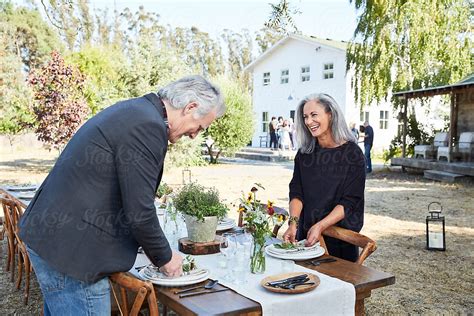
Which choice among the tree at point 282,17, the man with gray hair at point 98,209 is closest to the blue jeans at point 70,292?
the man with gray hair at point 98,209

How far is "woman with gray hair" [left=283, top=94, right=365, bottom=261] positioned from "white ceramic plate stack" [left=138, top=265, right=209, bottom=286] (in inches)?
32.7

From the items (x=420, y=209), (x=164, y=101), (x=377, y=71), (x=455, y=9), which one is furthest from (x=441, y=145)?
(x=164, y=101)

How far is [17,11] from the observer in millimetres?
38594

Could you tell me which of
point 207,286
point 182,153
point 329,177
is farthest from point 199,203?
point 182,153

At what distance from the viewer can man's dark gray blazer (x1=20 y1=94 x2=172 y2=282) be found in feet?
6.16

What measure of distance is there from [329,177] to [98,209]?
5.38 feet

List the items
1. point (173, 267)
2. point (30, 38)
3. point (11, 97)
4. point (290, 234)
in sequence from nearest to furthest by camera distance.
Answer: point (173, 267) < point (290, 234) < point (11, 97) < point (30, 38)

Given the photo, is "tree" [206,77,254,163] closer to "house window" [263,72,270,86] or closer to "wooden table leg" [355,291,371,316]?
"house window" [263,72,270,86]

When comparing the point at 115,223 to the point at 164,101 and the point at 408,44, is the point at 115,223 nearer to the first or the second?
the point at 164,101

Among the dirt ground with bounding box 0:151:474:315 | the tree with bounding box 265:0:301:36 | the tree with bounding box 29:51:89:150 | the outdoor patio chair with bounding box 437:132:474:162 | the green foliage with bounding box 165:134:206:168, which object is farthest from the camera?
the green foliage with bounding box 165:134:206:168

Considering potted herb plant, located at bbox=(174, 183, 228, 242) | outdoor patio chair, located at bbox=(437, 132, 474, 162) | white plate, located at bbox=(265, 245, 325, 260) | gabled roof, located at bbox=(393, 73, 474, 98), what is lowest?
white plate, located at bbox=(265, 245, 325, 260)

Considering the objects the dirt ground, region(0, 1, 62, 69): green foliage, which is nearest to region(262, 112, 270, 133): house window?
the dirt ground

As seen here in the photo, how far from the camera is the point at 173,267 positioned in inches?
85.2

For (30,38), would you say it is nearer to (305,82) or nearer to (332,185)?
(305,82)
